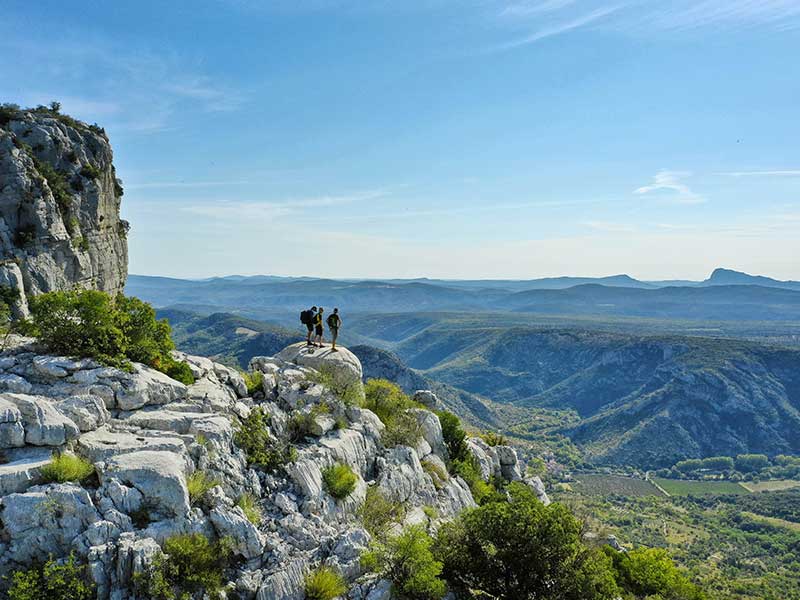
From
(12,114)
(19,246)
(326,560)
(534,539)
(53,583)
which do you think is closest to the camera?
(53,583)

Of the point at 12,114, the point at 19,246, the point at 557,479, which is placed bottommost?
the point at 557,479

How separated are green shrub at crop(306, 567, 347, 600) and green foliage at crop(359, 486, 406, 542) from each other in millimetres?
3787

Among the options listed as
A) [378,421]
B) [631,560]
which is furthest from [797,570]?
[378,421]

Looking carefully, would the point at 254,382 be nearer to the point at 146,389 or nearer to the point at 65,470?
the point at 146,389

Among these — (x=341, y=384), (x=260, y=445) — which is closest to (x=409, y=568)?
(x=260, y=445)

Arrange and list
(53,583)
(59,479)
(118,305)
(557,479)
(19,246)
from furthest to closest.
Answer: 1. (557,479)
2. (19,246)
3. (118,305)
4. (59,479)
5. (53,583)

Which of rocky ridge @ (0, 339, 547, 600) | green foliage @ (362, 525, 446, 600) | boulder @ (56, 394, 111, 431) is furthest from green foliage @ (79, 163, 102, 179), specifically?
green foliage @ (362, 525, 446, 600)

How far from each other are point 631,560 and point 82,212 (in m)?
54.0

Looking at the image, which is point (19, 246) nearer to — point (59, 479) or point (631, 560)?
point (59, 479)

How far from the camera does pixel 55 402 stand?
1739cm

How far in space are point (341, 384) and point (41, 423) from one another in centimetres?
1584

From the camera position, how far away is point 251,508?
705 inches

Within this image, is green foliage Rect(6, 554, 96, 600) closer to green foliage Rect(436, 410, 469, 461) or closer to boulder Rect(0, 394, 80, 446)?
boulder Rect(0, 394, 80, 446)

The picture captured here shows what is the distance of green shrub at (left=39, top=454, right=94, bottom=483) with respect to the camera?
49.1 ft
